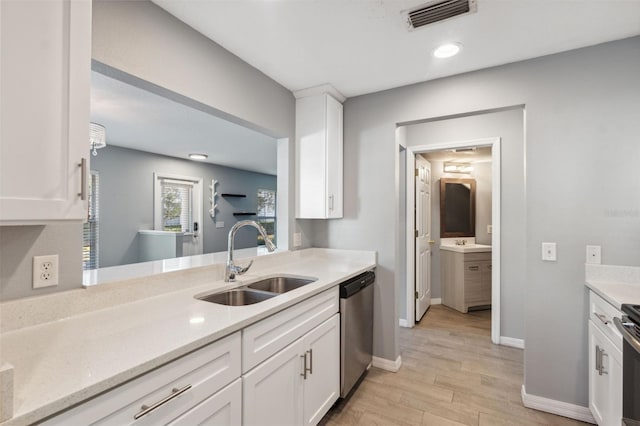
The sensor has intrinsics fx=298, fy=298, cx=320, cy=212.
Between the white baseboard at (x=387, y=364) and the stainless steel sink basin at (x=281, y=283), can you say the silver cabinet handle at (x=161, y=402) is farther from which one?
the white baseboard at (x=387, y=364)

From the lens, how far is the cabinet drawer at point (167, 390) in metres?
0.78

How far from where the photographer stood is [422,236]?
383cm

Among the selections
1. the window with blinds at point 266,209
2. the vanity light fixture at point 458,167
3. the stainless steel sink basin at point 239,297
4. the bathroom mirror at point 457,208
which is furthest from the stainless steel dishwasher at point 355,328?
the window with blinds at point 266,209

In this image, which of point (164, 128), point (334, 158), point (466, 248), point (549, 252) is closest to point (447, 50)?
point (334, 158)

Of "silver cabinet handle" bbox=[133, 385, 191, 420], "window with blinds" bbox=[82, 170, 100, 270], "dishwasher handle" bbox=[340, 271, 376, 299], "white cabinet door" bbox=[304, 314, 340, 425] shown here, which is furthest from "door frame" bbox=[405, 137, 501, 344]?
"window with blinds" bbox=[82, 170, 100, 270]

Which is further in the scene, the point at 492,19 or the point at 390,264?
the point at 390,264

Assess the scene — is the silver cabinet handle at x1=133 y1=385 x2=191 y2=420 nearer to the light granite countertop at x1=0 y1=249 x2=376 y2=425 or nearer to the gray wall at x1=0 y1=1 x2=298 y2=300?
the light granite countertop at x1=0 y1=249 x2=376 y2=425

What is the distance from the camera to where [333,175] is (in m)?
2.61

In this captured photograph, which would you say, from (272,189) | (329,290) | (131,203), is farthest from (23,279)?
(272,189)

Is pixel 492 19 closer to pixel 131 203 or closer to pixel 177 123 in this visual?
pixel 177 123

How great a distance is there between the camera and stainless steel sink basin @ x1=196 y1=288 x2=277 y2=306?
1693 millimetres

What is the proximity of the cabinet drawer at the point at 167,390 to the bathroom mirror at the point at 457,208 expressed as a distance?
3.85m

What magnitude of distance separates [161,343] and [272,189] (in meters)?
7.45

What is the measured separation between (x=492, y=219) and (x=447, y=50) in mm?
2000
